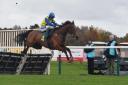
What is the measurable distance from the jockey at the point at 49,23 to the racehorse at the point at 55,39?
0.26 metres

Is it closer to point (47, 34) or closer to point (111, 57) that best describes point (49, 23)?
point (47, 34)

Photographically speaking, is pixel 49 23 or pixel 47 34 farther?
pixel 47 34

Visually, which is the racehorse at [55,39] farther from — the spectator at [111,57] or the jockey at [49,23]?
the spectator at [111,57]

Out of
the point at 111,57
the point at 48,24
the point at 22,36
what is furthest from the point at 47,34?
the point at 111,57

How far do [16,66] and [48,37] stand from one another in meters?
3.65

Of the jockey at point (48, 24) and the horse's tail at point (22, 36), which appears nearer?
the jockey at point (48, 24)

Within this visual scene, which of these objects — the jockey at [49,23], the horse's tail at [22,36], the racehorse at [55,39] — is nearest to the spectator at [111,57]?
the racehorse at [55,39]

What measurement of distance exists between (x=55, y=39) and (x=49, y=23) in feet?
2.62

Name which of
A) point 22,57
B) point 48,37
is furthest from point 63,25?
point 22,57

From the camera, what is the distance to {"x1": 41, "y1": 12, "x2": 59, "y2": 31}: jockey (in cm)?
2485

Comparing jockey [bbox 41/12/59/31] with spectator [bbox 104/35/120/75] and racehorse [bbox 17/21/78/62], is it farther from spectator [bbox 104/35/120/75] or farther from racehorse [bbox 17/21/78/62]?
spectator [bbox 104/35/120/75]

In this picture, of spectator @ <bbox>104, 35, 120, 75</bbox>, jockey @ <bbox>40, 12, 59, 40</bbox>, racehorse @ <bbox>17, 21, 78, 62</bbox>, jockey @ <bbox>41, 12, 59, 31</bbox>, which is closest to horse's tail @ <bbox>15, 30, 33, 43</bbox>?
racehorse @ <bbox>17, 21, 78, 62</bbox>

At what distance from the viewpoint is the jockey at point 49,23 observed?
81.5 feet

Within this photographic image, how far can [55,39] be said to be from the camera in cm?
2505
